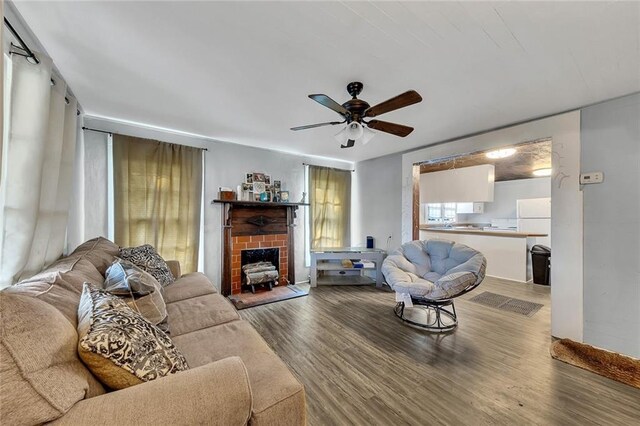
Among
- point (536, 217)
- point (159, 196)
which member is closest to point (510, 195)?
point (536, 217)

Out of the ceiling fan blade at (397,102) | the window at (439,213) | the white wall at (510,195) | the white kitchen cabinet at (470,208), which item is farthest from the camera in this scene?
the white kitchen cabinet at (470,208)

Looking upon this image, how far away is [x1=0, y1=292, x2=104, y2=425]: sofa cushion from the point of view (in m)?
0.68

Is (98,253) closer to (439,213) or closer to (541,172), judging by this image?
(439,213)

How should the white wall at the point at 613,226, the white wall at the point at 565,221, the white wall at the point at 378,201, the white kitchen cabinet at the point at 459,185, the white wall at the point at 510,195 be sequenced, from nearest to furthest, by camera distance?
the white wall at the point at 613,226 → the white wall at the point at 565,221 → the white wall at the point at 378,201 → the white kitchen cabinet at the point at 459,185 → the white wall at the point at 510,195

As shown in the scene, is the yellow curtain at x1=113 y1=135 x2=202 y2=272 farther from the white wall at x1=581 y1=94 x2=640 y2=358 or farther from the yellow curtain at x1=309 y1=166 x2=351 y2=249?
the white wall at x1=581 y1=94 x2=640 y2=358

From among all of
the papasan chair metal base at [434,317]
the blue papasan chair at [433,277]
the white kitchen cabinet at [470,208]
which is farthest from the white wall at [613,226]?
the white kitchen cabinet at [470,208]

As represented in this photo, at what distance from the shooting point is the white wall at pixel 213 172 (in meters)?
2.90

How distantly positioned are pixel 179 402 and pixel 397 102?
203 centimetres

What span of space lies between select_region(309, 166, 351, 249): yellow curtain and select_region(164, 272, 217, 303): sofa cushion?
7.90 feet

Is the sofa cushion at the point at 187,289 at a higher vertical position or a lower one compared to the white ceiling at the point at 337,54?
lower

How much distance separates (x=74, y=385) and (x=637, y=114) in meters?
4.12

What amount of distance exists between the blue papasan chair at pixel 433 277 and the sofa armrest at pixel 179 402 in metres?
2.10

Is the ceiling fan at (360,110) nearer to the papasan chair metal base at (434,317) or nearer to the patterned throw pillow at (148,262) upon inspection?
the papasan chair metal base at (434,317)

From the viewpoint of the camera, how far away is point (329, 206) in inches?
195
